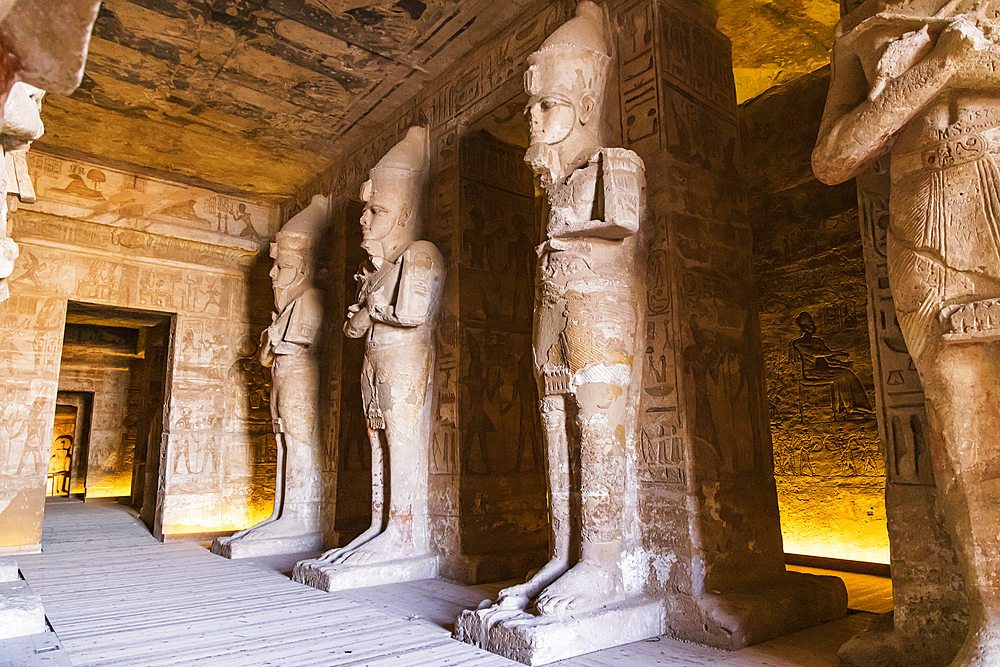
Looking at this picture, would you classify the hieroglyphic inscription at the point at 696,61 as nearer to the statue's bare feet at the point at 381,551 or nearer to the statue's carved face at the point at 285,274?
the statue's bare feet at the point at 381,551

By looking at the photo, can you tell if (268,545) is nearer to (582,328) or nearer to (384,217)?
(384,217)

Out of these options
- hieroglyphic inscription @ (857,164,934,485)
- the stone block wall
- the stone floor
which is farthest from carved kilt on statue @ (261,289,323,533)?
hieroglyphic inscription @ (857,164,934,485)

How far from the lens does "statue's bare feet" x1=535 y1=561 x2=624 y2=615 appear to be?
9.90 feet

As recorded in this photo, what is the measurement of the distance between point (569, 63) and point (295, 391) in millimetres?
4051

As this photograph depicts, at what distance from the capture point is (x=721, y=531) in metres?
3.38

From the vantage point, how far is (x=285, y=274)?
6508mm

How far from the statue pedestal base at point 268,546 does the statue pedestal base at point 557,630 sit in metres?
3.17

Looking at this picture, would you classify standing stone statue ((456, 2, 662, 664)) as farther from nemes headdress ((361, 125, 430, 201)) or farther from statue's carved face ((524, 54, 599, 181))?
nemes headdress ((361, 125, 430, 201))

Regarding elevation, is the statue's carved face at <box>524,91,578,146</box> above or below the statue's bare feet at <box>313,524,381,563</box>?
above

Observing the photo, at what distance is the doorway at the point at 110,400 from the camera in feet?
32.6

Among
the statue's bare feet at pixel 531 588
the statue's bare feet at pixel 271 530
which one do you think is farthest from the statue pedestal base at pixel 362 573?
the statue's bare feet at pixel 531 588

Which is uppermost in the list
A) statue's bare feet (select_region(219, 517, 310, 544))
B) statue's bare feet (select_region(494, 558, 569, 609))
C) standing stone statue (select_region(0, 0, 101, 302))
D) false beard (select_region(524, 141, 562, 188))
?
false beard (select_region(524, 141, 562, 188))

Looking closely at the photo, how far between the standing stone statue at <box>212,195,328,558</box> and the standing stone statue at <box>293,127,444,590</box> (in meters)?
1.40

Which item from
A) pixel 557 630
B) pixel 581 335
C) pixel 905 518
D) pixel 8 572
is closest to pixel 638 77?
pixel 581 335
